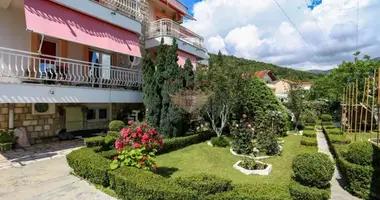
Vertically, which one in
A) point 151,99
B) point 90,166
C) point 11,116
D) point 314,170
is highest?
point 151,99

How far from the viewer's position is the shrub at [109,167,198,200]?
4930 mm

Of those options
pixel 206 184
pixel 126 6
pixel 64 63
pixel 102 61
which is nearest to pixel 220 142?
pixel 206 184

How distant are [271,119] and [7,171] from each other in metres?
14.5

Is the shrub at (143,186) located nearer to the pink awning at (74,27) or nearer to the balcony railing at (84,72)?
the balcony railing at (84,72)

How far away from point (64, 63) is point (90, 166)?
6546 mm

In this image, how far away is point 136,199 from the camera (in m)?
5.27

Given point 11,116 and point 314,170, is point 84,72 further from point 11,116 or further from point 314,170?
point 314,170

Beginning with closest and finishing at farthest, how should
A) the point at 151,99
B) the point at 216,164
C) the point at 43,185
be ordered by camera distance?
1. the point at 43,185
2. the point at 216,164
3. the point at 151,99

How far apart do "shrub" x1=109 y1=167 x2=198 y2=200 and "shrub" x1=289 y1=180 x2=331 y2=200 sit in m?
2.16

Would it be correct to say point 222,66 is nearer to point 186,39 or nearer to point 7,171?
point 186,39

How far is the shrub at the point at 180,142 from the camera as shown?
37.1 feet

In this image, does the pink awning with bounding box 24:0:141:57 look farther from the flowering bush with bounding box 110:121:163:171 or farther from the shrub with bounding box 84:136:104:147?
the flowering bush with bounding box 110:121:163:171

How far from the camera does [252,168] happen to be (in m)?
8.81

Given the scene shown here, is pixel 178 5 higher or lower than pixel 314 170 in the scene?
higher
